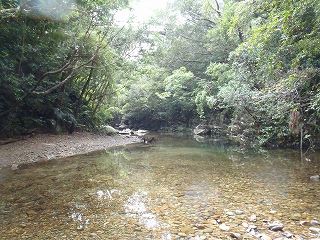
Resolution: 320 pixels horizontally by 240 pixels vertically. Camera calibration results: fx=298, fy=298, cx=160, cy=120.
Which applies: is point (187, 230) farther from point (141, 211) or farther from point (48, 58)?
point (48, 58)

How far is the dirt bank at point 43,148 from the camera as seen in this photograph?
35.5ft

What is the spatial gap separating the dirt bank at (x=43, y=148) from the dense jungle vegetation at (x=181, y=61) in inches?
41.0

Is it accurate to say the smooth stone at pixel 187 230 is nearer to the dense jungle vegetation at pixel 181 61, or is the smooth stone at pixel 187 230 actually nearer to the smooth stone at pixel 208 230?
the smooth stone at pixel 208 230

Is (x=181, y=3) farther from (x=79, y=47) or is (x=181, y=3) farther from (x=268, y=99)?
(x=268, y=99)

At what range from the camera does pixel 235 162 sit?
10.5 m

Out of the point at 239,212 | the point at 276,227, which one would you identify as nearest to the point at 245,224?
the point at 276,227

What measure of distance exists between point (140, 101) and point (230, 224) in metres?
31.2

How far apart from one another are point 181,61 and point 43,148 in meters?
21.6

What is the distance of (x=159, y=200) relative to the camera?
19.6ft

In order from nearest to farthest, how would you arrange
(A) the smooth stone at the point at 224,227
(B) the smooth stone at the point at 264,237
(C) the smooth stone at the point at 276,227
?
(B) the smooth stone at the point at 264,237 → (C) the smooth stone at the point at 276,227 → (A) the smooth stone at the point at 224,227

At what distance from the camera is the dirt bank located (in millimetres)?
10828

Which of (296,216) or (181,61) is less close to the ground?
(181,61)

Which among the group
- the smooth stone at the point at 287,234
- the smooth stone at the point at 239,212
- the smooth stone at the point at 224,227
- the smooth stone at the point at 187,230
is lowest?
the smooth stone at the point at 187,230

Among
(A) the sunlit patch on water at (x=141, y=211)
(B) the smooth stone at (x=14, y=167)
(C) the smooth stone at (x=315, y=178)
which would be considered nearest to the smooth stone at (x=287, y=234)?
(A) the sunlit patch on water at (x=141, y=211)
